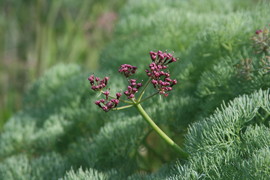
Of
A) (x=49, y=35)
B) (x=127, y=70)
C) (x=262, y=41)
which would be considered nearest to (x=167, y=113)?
(x=262, y=41)

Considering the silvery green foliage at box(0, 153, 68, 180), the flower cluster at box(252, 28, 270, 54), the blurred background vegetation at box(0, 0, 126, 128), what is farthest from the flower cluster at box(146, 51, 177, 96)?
the blurred background vegetation at box(0, 0, 126, 128)

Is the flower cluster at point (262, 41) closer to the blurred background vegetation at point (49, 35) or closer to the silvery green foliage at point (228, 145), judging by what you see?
the silvery green foliage at point (228, 145)

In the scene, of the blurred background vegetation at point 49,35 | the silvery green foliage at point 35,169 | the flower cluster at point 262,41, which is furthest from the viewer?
the blurred background vegetation at point 49,35

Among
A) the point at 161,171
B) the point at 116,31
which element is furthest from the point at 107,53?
the point at 161,171

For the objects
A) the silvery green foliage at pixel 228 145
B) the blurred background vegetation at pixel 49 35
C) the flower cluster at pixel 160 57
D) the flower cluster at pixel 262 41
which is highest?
the blurred background vegetation at pixel 49 35

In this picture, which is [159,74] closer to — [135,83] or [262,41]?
[135,83]

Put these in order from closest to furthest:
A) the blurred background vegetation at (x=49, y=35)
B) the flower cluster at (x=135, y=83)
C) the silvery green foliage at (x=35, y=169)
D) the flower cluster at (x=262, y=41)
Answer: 1. the flower cluster at (x=135, y=83)
2. the flower cluster at (x=262, y=41)
3. the silvery green foliage at (x=35, y=169)
4. the blurred background vegetation at (x=49, y=35)

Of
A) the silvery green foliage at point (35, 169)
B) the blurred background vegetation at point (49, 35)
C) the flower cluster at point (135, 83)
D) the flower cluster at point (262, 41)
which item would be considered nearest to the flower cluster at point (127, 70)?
the flower cluster at point (135, 83)
